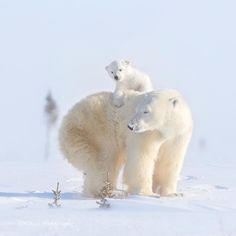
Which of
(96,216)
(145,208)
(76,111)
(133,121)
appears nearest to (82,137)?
(76,111)

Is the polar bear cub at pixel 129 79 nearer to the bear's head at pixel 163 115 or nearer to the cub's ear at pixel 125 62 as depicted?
the cub's ear at pixel 125 62

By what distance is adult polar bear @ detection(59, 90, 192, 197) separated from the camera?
24.8ft

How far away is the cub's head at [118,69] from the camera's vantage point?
8969mm

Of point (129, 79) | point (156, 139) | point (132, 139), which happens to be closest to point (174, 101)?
point (156, 139)

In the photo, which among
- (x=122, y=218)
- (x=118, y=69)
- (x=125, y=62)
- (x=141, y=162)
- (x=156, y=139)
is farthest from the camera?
(x=125, y=62)

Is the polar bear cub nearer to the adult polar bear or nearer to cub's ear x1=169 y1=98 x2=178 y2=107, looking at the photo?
the adult polar bear

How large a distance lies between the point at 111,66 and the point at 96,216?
5247 millimetres

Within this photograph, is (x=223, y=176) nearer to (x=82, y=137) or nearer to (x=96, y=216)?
(x=82, y=137)

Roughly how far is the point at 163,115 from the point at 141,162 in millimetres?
663

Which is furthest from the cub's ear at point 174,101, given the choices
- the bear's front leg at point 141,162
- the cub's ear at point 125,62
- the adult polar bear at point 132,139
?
the cub's ear at point 125,62

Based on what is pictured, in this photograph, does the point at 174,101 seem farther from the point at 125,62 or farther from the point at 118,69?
the point at 125,62

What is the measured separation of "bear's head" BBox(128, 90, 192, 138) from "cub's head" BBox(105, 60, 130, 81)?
1.28m

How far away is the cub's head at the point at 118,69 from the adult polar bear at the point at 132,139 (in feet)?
2.08

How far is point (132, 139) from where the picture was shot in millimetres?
7668
